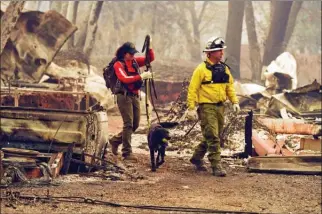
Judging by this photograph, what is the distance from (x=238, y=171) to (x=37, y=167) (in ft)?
10.4

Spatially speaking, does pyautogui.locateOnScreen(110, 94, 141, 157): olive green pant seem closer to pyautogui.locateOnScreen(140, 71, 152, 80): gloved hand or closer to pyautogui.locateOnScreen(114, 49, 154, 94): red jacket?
pyautogui.locateOnScreen(114, 49, 154, 94): red jacket

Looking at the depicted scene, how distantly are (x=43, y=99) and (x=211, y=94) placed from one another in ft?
17.8

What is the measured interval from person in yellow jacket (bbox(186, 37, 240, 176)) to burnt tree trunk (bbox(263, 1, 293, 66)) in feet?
62.6

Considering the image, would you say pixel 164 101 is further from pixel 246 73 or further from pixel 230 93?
pixel 246 73

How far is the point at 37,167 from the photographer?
294 inches

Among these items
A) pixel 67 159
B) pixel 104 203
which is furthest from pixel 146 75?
pixel 104 203

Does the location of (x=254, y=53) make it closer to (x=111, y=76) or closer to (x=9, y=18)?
(x=9, y=18)

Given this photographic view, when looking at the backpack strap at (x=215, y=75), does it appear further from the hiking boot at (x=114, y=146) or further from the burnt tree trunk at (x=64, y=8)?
the burnt tree trunk at (x=64, y=8)

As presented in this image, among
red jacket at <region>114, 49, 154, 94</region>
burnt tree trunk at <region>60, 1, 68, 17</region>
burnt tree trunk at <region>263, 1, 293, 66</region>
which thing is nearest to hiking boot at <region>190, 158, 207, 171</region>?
red jacket at <region>114, 49, 154, 94</region>

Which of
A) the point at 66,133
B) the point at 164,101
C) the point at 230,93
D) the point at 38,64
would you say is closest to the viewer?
the point at 66,133

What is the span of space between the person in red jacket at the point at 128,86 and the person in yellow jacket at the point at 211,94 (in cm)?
73

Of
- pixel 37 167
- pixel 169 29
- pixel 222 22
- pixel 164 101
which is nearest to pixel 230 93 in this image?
pixel 37 167

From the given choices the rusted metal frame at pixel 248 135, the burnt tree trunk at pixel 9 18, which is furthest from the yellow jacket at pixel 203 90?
the burnt tree trunk at pixel 9 18

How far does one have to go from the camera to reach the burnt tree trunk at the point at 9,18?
14.6 m
